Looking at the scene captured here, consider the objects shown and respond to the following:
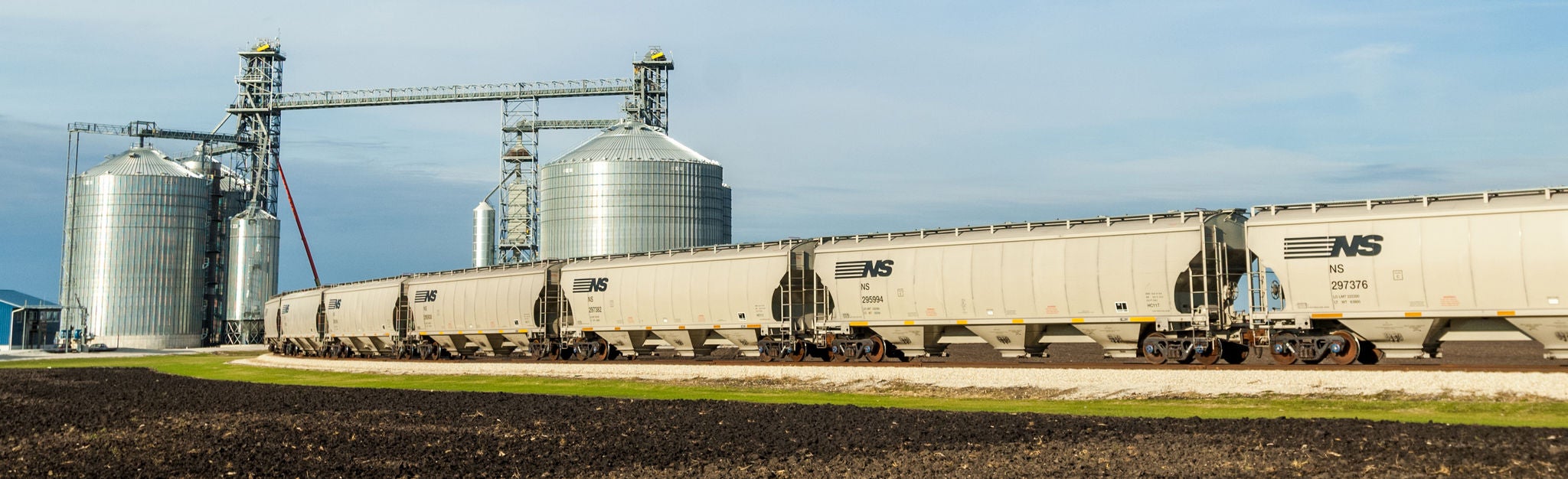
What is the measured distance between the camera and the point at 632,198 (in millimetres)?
75875

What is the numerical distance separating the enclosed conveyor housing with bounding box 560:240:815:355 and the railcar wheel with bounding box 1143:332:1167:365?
1097 centimetres

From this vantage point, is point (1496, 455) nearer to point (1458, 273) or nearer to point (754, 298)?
point (1458, 273)

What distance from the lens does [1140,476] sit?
42.0 feet

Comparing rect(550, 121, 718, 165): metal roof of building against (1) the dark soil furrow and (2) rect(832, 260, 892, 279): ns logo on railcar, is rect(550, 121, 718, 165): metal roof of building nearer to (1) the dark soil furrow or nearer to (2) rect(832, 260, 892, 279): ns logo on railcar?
(2) rect(832, 260, 892, 279): ns logo on railcar

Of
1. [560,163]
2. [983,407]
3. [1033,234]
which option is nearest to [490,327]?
[1033,234]

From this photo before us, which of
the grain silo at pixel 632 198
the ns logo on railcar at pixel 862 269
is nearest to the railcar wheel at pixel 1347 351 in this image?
the ns logo on railcar at pixel 862 269

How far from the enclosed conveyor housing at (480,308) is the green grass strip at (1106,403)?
6131mm

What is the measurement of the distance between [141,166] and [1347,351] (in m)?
95.4


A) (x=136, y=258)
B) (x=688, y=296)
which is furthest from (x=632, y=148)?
(x=136, y=258)

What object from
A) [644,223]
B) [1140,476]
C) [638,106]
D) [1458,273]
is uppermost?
[638,106]

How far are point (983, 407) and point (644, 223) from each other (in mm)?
54867

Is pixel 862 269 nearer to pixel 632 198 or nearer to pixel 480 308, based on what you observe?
pixel 480 308

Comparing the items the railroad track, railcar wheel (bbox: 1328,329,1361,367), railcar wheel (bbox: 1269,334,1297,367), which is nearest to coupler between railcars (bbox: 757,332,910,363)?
the railroad track

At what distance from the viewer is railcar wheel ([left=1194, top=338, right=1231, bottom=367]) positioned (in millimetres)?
26609
